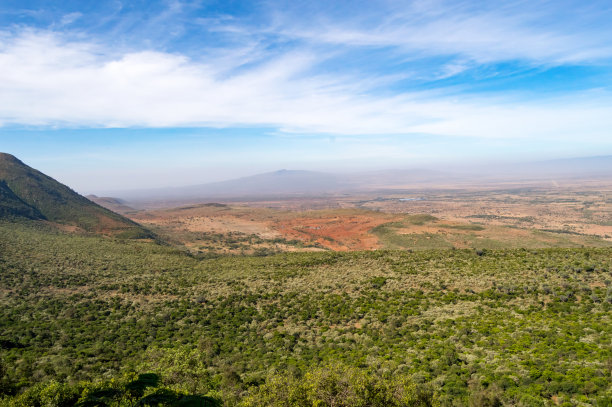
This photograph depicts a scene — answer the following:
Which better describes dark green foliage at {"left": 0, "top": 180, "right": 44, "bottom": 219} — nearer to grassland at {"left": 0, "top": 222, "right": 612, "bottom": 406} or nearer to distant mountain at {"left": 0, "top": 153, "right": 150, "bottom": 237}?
distant mountain at {"left": 0, "top": 153, "right": 150, "bottom": 237}

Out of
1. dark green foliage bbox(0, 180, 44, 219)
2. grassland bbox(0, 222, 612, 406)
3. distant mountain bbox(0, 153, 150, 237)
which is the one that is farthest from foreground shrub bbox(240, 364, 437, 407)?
dark green foliage bbox(0, 180, 44, 219)

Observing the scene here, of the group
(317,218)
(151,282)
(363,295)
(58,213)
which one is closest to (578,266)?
(363,295)

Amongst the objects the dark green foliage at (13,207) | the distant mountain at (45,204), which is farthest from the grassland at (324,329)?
the distant mountain at (45,204)

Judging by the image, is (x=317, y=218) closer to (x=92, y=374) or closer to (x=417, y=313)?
(x=417, y=313)

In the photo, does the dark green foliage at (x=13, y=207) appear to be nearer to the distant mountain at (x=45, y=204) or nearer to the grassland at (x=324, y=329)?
the distant mountain at (x=45, y=204)

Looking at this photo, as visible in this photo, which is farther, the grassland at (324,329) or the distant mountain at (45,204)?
the distant mountain at (45,204)
